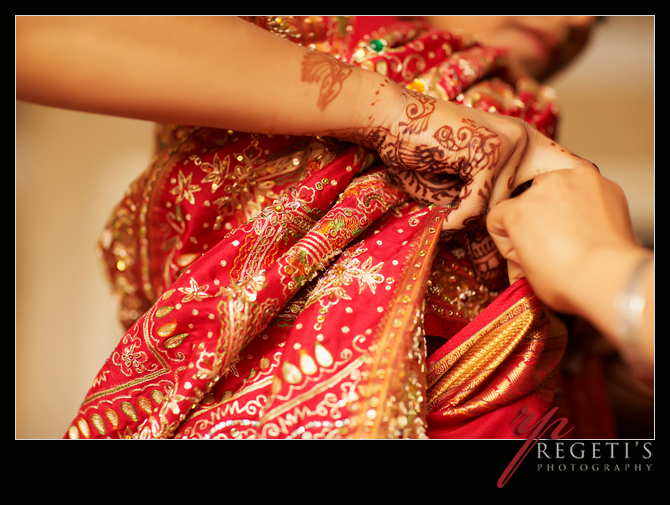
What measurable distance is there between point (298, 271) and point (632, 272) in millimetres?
309

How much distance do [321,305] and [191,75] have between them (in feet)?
0.89

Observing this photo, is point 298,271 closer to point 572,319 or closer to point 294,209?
point 294,209

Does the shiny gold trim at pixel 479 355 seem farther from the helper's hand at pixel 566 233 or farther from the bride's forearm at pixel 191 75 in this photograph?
the bride's forearm at pixel 191 75

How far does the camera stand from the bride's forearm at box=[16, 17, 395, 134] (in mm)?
422

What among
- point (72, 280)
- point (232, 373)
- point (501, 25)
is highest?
point (501, 25)

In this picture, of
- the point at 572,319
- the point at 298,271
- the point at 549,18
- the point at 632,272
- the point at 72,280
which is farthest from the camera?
the point at 72,280

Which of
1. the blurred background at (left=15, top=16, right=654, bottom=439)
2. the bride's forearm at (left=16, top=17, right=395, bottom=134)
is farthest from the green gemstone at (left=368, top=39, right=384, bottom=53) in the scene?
the blurred background at (left=15, top=16, right=654, bottom=439)

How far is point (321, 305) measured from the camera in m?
0.47

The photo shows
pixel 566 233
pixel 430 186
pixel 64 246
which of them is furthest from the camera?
pixel 64 246

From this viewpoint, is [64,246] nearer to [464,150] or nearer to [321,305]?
[321,305]

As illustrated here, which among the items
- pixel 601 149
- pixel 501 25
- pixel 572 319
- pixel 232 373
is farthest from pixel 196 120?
pixel 601 149

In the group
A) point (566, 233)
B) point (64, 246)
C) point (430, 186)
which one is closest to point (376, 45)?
point (430, 186)

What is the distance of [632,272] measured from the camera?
37 cm

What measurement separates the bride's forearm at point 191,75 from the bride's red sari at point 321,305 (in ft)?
0.25
